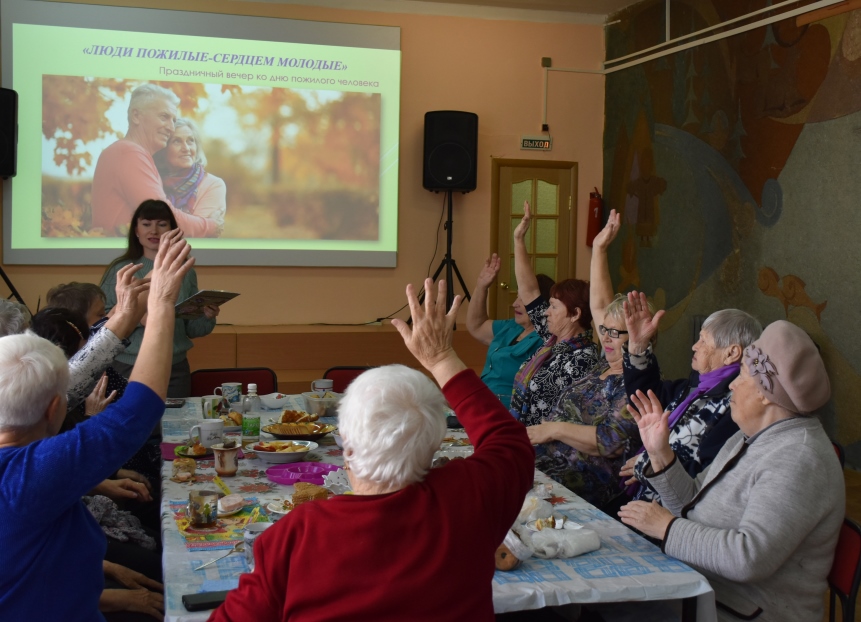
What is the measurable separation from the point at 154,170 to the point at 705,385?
5370mm

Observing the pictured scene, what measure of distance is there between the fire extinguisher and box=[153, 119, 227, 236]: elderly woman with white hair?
3387 millimetres

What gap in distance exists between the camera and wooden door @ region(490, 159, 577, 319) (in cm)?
766

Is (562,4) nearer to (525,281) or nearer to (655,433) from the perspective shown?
(525,281)

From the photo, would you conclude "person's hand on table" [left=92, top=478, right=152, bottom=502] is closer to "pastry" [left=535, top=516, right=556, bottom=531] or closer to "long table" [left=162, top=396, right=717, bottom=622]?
"long table" [left=162, top=396, right=717, bottom=622]

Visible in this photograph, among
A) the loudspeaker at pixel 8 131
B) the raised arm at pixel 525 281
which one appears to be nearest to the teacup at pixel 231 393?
the raised arm at pixel 525 281

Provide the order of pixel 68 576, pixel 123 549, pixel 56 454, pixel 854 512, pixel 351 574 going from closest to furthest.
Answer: pixel 351 574, pixel 56 454, pixel 68 576, pixel 123 549, pixel 854 512

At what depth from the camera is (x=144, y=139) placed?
21.9ft

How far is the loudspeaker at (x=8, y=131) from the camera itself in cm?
608

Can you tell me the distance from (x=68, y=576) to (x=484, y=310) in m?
3.27

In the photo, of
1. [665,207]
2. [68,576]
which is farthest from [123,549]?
[665,207]

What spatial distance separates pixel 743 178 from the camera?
6.08m

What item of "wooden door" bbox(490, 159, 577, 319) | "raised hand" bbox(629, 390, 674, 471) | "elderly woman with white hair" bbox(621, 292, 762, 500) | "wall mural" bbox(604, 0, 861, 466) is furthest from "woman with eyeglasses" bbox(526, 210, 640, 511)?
"wooden door" bbox(490, 159, 577, 319)

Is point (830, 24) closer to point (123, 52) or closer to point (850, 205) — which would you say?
point (850, 205)

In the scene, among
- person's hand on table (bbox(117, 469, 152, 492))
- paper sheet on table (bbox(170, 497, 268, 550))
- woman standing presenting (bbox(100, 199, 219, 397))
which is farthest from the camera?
woman standing presenting (bbox(100, 199, 219, 397))
